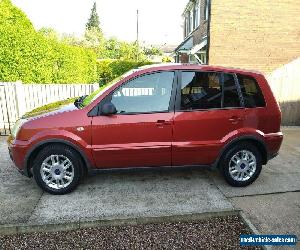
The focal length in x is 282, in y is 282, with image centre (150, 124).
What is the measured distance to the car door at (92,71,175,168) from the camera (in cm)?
410

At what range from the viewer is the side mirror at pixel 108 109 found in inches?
156

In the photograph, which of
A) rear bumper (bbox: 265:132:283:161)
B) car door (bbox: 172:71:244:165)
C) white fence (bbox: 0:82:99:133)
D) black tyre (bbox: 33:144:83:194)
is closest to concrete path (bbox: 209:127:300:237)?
rear bumper (bbox: 265:132:283:161)

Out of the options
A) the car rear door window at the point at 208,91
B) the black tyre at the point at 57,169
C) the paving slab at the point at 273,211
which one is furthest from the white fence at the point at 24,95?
the paving slab at the point at 273,211

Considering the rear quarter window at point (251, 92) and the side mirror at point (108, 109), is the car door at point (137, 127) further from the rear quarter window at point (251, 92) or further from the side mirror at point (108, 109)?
the rear quarter window at point (251, 92)

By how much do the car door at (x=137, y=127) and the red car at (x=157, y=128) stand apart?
0.01m

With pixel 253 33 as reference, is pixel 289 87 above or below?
below

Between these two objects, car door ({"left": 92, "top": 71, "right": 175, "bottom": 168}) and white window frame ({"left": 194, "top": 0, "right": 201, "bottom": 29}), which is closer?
car door ({"left": 92, "top": 71, "right": 175, "bottom": 168})

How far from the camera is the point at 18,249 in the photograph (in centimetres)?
311

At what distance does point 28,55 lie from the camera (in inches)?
355

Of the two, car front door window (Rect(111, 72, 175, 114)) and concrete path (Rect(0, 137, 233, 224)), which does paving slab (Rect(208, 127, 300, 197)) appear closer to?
concrete path (Rect(0, 137, 233, 224))

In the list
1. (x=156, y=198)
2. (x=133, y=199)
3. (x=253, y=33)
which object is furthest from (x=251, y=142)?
(x=253, y=33)

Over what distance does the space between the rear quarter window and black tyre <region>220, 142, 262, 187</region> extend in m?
0.65

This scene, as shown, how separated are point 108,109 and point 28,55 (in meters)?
6.36

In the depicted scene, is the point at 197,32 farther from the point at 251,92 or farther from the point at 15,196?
the point at 15,196
